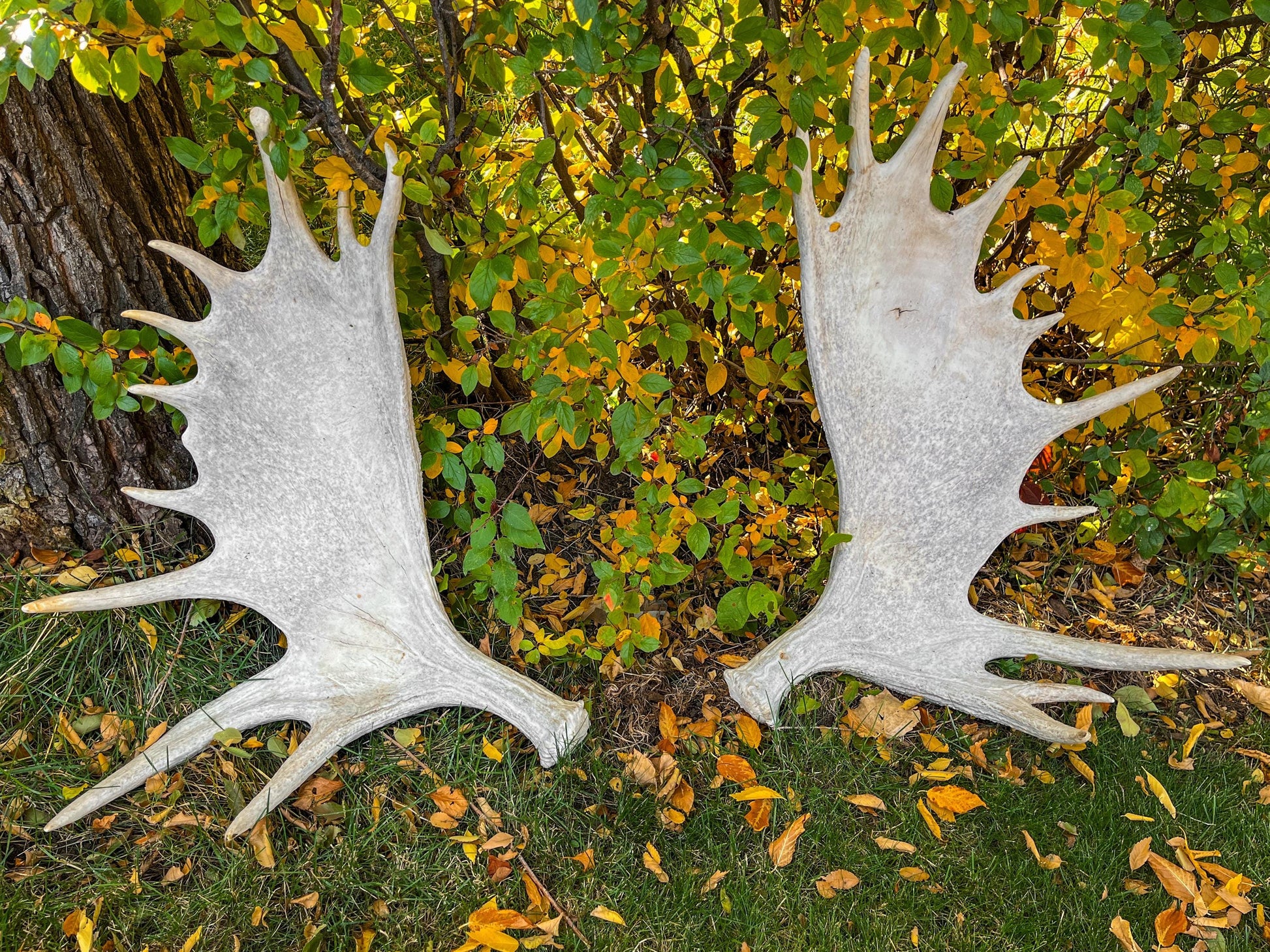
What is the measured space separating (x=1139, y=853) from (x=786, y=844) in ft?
2.71

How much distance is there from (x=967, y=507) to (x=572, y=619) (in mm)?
1095

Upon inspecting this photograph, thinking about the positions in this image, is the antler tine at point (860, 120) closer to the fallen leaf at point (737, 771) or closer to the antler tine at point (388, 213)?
the antler tine at point (388, 213)

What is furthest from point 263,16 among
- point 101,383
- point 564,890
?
point 564,890

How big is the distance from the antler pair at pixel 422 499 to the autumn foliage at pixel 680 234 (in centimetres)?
13

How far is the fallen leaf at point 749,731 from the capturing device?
211 centimetres

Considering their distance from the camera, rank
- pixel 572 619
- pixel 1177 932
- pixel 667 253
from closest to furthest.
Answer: pixel 667 253 < pixel 1177 932 < pixel 572 619

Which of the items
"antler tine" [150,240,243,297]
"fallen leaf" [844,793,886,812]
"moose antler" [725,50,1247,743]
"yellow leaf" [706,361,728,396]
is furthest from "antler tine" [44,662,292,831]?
"fallen leaf" [844,793,886,812]

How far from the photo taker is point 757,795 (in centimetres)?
201

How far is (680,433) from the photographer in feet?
6.31

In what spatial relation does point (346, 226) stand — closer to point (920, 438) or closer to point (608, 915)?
point (920, 438)

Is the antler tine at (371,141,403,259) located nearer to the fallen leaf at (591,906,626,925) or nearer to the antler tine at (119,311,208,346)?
the antler tine at (119,311,208,346)

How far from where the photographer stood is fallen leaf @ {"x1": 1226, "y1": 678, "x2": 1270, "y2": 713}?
7.55 ft

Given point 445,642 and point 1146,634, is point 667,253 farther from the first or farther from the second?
point 1146,634

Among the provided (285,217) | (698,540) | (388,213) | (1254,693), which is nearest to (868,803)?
(698,540)
